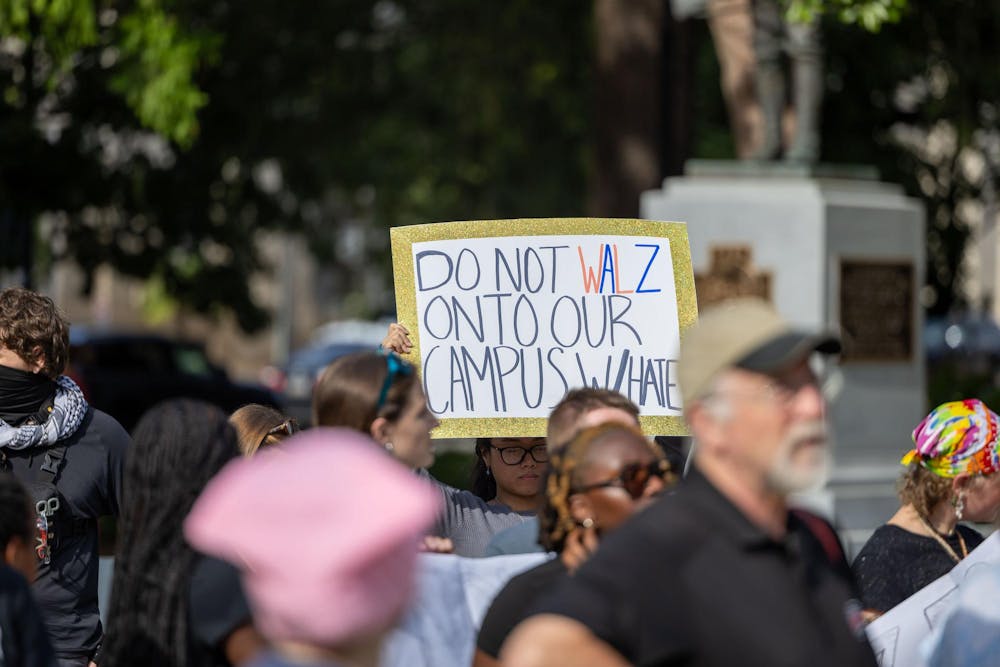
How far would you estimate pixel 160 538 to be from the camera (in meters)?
3.63

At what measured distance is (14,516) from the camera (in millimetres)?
3771

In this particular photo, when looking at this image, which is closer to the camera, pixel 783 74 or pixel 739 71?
pixel 783 74

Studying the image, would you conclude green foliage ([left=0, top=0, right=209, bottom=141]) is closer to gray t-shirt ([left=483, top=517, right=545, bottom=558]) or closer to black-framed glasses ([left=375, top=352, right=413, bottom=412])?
gray t-shirt ([left=483, top=517, right=545, bottom=558])

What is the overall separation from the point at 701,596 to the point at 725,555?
80 millimetres

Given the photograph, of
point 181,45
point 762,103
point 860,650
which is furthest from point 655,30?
point 860,650

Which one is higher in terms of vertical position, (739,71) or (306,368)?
(739,71)

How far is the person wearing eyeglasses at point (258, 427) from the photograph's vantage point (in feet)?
16.4

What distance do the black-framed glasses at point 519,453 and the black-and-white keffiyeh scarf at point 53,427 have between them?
1.25m

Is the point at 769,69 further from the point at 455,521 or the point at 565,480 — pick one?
the point at 565,480

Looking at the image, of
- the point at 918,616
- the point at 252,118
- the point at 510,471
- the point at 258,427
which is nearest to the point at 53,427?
the point at 258,427

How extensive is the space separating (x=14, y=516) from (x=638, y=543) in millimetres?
1501

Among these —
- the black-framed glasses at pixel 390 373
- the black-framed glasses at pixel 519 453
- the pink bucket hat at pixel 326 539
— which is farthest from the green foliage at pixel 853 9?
the pink bucket hat at pixel 326 539

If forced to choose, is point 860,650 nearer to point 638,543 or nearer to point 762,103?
point 638,543

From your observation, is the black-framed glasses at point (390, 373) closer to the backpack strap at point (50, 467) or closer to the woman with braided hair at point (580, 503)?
the woman with braided hair at point (580, 503)
